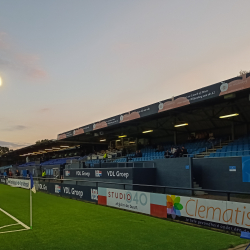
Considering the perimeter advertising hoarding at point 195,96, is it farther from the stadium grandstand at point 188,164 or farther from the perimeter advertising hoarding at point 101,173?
the perimeter advertising hoarding at point 101,173

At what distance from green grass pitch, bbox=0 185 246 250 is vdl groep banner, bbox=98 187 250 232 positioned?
0.33m

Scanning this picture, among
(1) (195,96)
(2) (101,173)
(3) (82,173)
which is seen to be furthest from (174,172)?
(3) (82,173)

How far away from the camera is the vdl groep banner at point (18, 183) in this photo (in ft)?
83.7

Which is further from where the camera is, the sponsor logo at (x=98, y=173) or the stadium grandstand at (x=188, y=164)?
the sponsor logo at (x=98, y=173)

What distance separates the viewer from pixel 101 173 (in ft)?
64.1

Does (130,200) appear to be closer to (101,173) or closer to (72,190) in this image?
(72,190)

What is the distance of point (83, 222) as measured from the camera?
979 centimetres

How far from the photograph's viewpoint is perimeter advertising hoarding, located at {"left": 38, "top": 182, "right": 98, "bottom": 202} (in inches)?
600

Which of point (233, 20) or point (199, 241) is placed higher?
point (233, 20)

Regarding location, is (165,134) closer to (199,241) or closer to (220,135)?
(220,135)

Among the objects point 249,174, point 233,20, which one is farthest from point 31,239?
point 233,20

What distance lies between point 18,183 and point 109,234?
76.4 feet

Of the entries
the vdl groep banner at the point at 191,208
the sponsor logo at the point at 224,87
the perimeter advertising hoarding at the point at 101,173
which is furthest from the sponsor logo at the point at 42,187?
the sponsor logo at the point at 224,87

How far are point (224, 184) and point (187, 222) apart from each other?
261 inches
